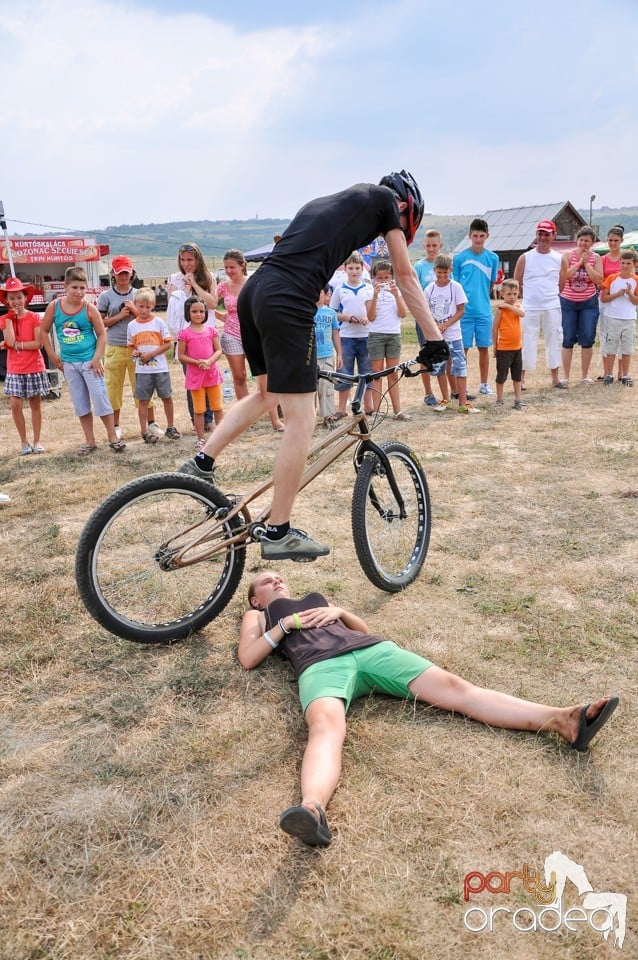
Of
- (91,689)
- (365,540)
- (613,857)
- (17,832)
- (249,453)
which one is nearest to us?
(613,857)

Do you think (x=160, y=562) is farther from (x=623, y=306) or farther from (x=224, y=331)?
(x=623, y=306)

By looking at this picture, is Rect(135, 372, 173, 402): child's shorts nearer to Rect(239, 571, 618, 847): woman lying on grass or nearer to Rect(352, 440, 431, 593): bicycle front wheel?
Rect(352, 440, 431, 593): bicycle front wheel

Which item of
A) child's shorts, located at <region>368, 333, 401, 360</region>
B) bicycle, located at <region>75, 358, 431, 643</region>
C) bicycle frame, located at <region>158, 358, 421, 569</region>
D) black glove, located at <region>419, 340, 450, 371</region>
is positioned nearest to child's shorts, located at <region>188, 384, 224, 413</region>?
child's shorts, located at <region>368, 333, 401, 360</region>

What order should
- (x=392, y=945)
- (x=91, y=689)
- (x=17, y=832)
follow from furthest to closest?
1. (x=91, y=689)
2. (x=17, y=832)
3. (x=392, y=945)

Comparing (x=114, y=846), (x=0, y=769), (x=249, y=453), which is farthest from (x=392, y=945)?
(x=249, y=453)

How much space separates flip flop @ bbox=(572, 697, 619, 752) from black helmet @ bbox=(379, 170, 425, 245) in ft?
7.78

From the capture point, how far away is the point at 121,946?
201 cm

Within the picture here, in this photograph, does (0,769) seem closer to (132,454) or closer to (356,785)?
(356,785)

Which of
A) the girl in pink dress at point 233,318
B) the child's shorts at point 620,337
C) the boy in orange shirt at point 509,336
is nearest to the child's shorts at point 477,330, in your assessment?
the boy in orange shirt at point 509,336

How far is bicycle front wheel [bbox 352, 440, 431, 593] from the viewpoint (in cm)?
395

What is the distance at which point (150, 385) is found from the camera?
802cm

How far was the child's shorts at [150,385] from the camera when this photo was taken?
26.2 ft

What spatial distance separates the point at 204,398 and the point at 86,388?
128 cm

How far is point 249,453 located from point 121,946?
573cm
